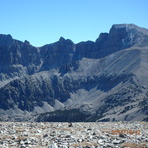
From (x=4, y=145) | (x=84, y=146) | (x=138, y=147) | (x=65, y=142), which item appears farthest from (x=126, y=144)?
(x=4, y=145)

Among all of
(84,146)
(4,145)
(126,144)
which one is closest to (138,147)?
(126,144)

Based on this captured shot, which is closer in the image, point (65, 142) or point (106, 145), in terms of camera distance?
point (106, 145)

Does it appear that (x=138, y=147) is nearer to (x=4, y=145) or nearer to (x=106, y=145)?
(x=106, y=145)

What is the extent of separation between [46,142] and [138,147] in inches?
337

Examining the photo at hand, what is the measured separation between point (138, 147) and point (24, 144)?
969 centimetres

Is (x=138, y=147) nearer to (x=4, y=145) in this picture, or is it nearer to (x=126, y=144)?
(x=126, y=144)

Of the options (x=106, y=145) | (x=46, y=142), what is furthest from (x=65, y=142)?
(x=106, y=145)

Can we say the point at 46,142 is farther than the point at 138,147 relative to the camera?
Yes

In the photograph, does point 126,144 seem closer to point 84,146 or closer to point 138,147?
point 138,147

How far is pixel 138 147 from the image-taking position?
25.9m

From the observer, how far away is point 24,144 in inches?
1110

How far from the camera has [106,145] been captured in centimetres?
2677

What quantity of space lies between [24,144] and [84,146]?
5321 mm

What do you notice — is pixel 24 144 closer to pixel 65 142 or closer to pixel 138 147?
pixel 65 142
